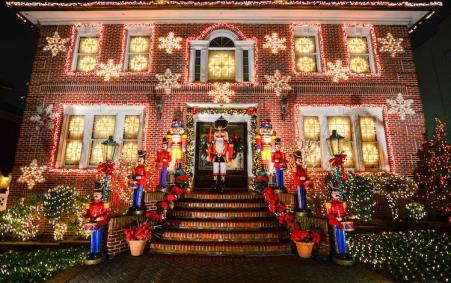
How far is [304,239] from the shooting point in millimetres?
6086

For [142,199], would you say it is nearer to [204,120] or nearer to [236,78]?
[204,120]

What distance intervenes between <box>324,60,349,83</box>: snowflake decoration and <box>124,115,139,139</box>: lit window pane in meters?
8.10

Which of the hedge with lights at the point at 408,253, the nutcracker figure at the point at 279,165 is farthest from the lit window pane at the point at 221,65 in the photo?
the hedge with lights at the point at 408,253

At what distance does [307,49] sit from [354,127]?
12.7 feet

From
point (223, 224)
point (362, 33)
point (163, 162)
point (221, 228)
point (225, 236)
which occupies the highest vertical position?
point (362, 33)

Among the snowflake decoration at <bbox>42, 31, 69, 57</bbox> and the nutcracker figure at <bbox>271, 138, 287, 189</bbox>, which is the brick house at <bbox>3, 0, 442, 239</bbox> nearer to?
the snowflake decoration at <bbox>42, 31, 69, 57</bbox>

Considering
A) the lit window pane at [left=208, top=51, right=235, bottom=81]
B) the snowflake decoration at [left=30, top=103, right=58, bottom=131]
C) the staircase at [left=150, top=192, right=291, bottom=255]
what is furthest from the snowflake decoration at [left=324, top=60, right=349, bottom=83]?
the snowflake decoration at [left=30, top=103, right=58, bottom=131]

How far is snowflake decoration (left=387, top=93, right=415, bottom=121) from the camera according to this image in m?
10.1

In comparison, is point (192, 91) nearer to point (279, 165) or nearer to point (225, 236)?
point (279, 165)

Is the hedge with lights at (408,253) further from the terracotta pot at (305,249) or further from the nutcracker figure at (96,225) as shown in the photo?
the nutcracker figure at (96,225)

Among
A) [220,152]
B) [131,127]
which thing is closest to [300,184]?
[220,152]

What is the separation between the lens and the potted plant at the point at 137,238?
616 cm

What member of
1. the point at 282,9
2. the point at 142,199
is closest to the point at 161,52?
the point at 282,9

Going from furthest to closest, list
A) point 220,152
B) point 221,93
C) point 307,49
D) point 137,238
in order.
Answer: point 307,49
point 221,93
point 220,152
point 137,238
